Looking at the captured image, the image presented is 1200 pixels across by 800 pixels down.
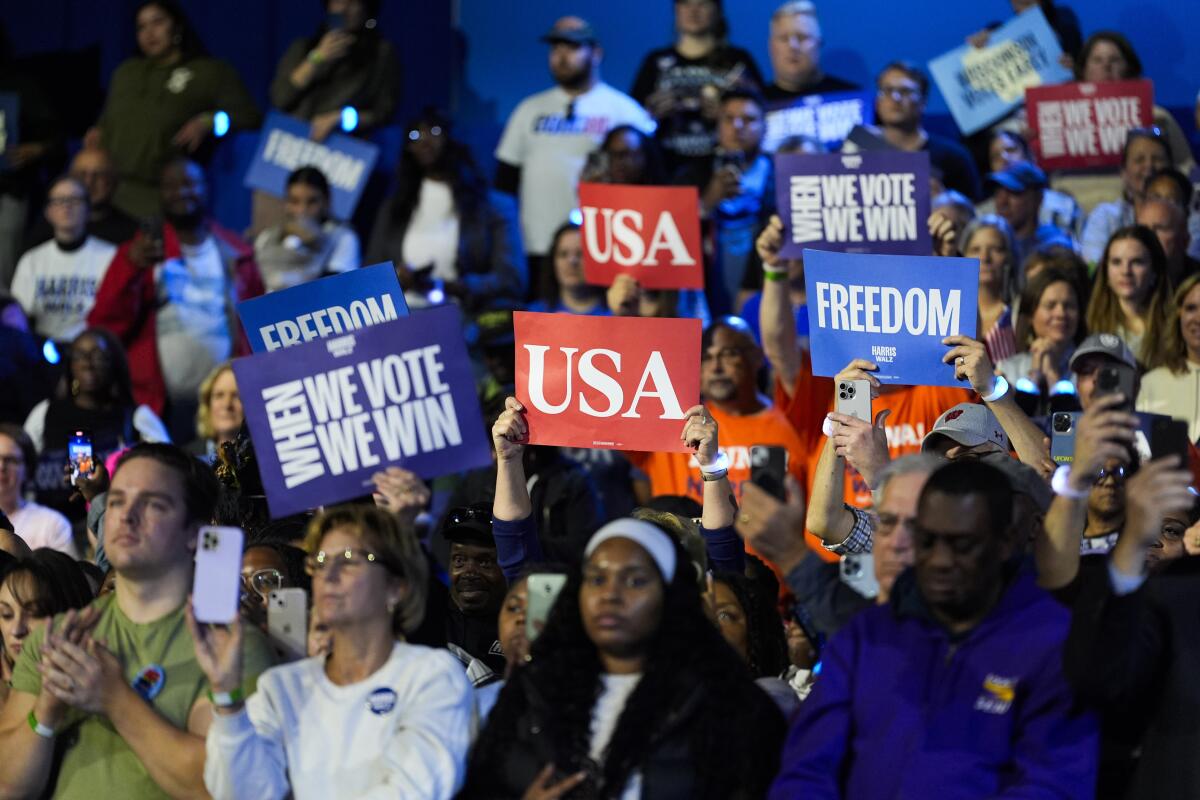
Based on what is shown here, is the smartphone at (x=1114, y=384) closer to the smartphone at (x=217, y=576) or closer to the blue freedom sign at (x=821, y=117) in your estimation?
the smartphone at (x=217, y=576)

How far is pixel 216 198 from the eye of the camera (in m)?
11.4

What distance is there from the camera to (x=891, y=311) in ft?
18.5

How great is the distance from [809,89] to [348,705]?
6375mm

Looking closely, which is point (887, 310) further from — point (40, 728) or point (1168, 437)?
point (40, 728)

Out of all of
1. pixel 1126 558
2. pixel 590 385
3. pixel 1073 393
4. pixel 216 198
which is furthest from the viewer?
pixel 216 198

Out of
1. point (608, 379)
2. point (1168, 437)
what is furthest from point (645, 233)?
point (1168, 437)

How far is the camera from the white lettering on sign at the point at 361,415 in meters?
4.83

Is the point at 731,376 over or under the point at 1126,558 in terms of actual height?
over

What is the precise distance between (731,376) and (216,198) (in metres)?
5.44

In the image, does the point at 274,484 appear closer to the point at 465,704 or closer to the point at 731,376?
the point at 465,704

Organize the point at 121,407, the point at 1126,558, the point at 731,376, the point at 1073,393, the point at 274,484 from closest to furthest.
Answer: the point at 1126,558 → the point at 274,484 → the point at 1073,393 → the point at 731,376 → the point at 121,407

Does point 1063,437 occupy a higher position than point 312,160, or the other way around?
point 312,160

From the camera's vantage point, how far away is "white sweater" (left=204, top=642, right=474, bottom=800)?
4.12 metres

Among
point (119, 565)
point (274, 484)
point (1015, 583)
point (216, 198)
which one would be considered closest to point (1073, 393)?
point (1015, 583)
